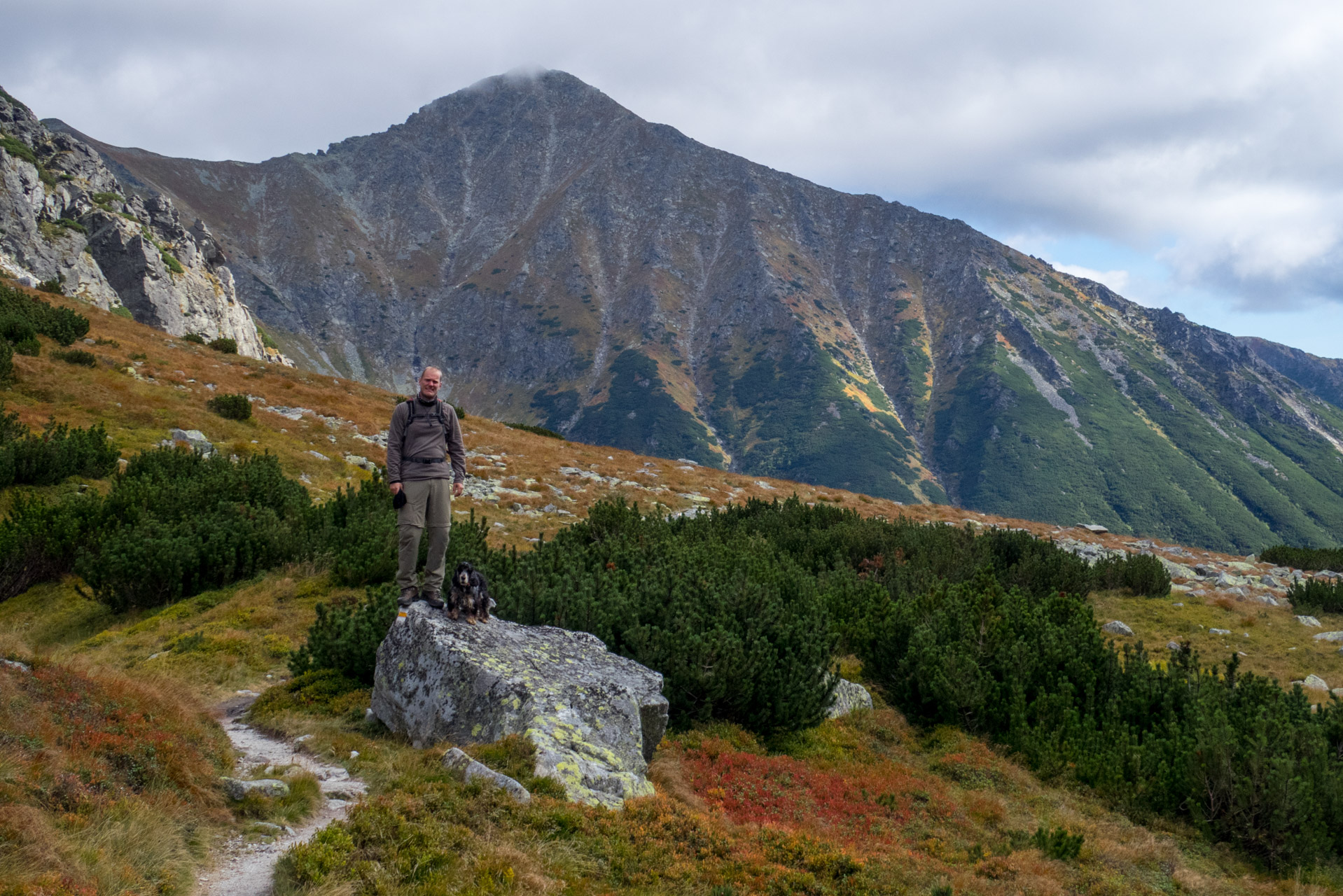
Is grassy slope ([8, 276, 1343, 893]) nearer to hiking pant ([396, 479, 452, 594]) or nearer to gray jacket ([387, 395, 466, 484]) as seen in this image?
hiking pant ([396, 479, 452, 594])

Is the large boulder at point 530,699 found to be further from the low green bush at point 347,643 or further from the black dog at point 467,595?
the low green bush at point 347,643

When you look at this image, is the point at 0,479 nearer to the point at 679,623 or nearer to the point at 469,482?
the point at 469,482

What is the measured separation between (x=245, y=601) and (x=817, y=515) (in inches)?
623

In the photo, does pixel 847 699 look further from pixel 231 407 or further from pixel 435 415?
pixel 231 407

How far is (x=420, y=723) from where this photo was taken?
697cm

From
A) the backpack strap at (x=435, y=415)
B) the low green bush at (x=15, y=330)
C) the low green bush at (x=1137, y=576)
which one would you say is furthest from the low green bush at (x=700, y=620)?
the low green bush at (x=15, y=330)

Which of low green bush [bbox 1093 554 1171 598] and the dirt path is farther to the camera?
low green bush [bbox 1093 554 1171 598]

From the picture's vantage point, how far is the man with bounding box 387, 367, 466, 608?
826 cm

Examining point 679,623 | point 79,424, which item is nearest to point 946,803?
point 679,623

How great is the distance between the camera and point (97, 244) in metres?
61.2

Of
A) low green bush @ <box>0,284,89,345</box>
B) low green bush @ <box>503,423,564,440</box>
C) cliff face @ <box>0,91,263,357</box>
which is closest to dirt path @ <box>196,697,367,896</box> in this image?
low green bush @ <box>0,284,89,345</box>

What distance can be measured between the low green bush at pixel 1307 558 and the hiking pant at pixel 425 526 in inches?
1178

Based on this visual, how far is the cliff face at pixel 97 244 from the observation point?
46688mm

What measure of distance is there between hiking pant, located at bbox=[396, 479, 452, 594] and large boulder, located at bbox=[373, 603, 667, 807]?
0.51 meters
